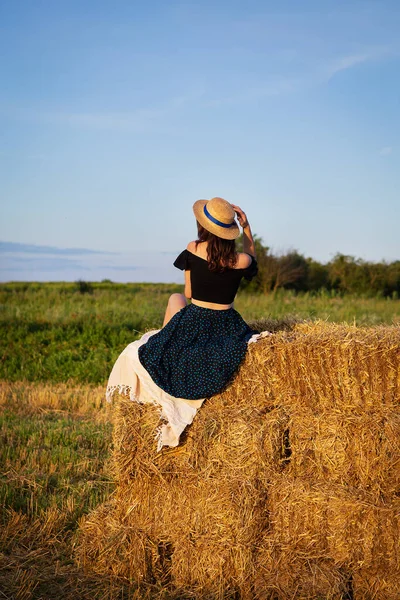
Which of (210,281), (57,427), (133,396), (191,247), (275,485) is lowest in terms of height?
(57,427)

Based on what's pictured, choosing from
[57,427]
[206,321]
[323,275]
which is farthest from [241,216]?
[323,275]

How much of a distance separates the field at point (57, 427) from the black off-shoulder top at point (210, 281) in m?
0.76

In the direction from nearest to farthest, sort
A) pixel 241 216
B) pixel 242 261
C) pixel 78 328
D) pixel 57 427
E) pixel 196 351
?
pixel 196 351
pixel 242 261
pixel 241 216
pixel 57 427
pixel 78 328

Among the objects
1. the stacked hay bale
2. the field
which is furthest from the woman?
the field

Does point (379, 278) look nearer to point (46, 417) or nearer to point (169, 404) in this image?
point (46, 417)

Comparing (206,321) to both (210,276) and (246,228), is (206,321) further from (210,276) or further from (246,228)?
(246,228)

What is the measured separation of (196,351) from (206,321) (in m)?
0.31

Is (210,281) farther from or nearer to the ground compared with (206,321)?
farther from the ground

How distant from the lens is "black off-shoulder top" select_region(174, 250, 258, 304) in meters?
5.78

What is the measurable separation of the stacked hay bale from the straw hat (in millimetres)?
1035

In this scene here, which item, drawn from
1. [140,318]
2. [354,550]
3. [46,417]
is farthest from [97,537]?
[140,318]

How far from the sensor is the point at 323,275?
112ft

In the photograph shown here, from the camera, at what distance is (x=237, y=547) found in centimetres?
479

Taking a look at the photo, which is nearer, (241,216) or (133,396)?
(133,396)
